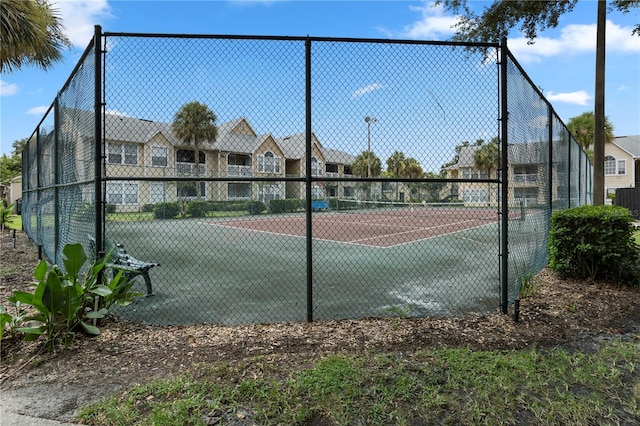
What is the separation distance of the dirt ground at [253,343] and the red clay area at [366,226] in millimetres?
1569

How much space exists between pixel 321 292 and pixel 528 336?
2.72 metres

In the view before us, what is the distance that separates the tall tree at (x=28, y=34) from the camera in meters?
8.12

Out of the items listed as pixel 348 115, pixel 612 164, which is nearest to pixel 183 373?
pixel 348 115

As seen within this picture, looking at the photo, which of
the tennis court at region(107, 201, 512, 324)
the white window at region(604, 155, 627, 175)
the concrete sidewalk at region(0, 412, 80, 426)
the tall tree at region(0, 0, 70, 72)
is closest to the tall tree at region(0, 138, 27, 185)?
the tall tree at region(0, 0, 70, 72)

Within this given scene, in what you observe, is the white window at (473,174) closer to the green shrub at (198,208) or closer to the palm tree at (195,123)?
the palm tree at (195,123)

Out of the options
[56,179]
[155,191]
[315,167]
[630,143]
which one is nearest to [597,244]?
[315,167]

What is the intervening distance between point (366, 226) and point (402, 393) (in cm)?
1523

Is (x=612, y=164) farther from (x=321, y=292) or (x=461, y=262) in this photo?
(x=321, y=292)

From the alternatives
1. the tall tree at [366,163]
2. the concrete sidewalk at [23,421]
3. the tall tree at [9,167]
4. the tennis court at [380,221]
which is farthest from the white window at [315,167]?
the tall tree at [9,167]

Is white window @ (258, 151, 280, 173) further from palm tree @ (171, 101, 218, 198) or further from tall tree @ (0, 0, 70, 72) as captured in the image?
tall tree @ (0, 0, 70, 72)

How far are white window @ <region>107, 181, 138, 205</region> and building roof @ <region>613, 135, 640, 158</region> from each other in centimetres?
4203

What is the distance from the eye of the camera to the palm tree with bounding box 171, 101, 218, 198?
385 centimetres

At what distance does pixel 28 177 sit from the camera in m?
10.6

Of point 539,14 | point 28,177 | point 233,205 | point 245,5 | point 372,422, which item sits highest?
point 539,14
